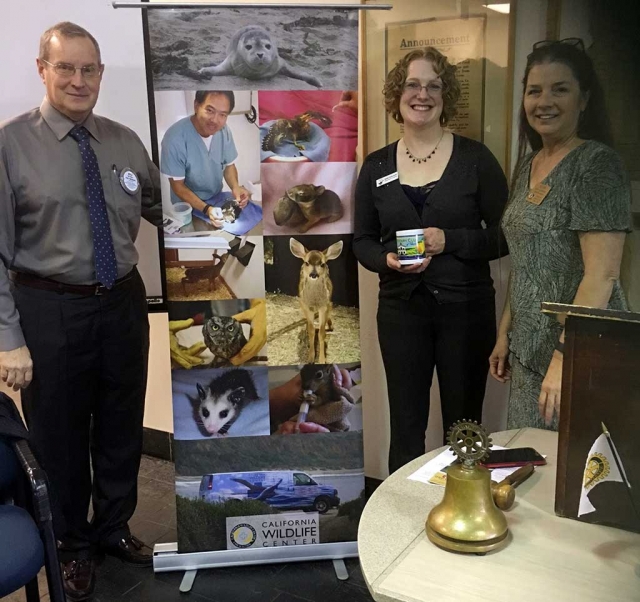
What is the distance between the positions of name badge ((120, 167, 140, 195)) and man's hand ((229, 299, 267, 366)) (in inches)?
22.0

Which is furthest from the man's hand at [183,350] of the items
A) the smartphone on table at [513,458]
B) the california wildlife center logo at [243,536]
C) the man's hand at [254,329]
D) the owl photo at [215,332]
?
the smartphone on table at [513,458]

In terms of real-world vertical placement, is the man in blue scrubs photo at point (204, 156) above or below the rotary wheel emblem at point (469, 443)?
above

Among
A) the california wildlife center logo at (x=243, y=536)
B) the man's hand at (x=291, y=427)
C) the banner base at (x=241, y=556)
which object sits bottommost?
the banner base at (x=241, y=556)

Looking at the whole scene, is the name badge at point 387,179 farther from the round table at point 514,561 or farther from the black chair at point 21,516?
the black chair at point 21,516

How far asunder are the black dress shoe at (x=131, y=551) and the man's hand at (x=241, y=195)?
1299mm

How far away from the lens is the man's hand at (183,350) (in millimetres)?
2021

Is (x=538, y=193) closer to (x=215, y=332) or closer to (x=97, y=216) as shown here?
(x=215, y=332)

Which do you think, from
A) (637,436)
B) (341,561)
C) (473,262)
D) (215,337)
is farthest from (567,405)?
(341,561)

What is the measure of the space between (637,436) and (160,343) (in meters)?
2.32

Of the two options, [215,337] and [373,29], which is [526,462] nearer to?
[215,337]

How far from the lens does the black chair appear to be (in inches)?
57.6

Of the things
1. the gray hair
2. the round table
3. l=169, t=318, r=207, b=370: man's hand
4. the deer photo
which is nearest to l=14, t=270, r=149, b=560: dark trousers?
l=169, t=318, r=207, b=370: man's hand

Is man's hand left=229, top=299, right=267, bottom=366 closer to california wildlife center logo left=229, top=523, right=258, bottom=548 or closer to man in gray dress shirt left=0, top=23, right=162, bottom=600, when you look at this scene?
man in gray dress shirt left=0, top=23, right=162, bottom=600

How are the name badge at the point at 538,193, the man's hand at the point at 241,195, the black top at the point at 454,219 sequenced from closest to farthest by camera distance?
the name badge at the point at 538,193, the black top at the point at 454,219, the man's hand at the point at 241,195
